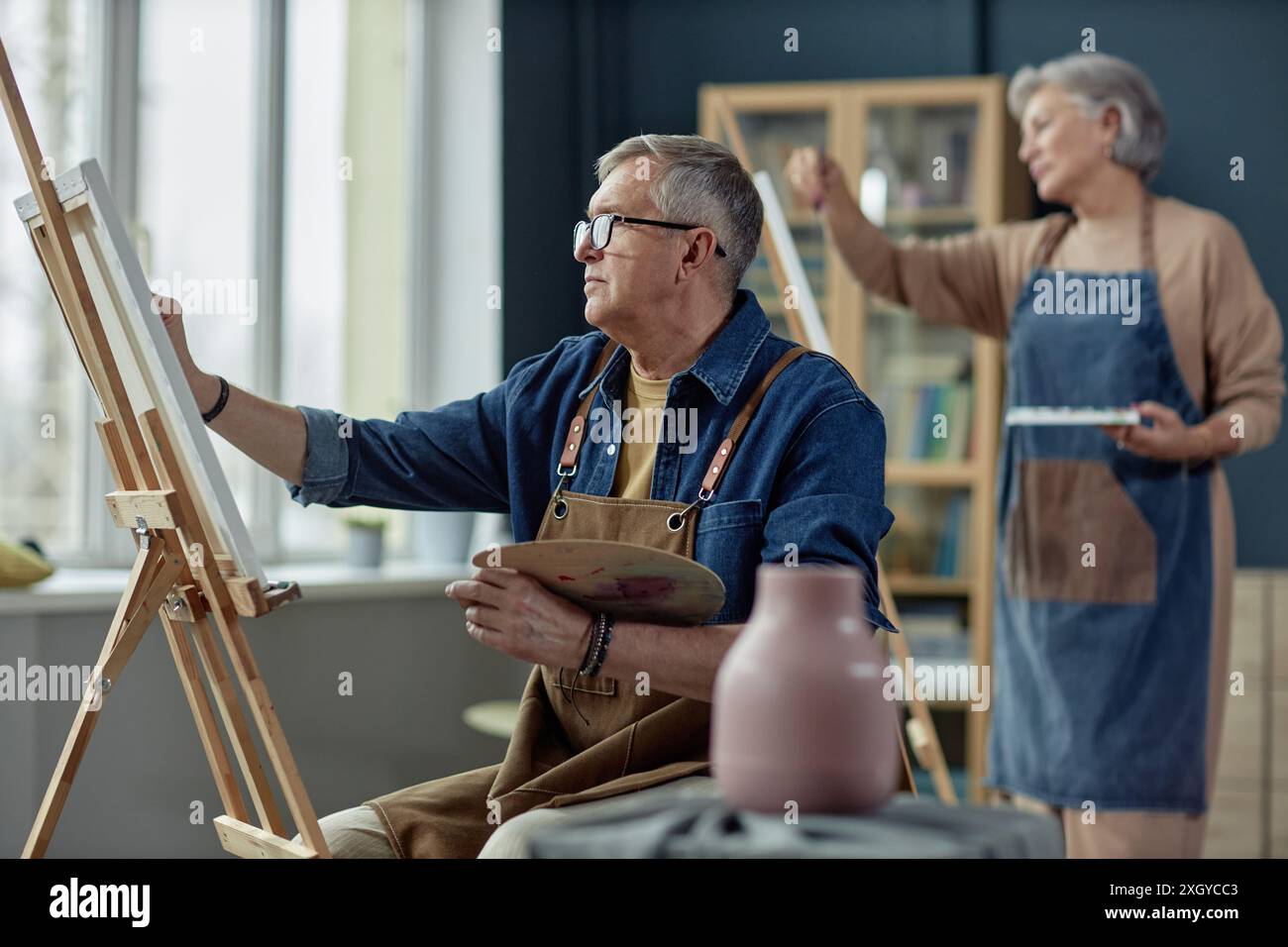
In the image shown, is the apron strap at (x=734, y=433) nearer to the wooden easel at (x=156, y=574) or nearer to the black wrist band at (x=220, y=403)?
the wooden easel at (x=156, y=574)

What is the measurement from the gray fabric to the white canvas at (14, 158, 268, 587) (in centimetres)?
64

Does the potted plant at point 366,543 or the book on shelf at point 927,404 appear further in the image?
the book on shelf at point 927,404

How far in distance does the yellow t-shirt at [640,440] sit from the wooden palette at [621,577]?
25 centimetres

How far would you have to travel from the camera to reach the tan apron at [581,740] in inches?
62.2

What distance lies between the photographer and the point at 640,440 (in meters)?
1.73

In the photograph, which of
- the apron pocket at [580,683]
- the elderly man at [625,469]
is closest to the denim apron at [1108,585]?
the elderly man at [625,469]

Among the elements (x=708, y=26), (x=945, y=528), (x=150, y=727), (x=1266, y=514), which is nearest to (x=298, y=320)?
(x=150, y=727)

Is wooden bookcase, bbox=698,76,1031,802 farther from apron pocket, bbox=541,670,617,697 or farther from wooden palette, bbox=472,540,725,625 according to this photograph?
wooden palette, bbox=472,540,725,625

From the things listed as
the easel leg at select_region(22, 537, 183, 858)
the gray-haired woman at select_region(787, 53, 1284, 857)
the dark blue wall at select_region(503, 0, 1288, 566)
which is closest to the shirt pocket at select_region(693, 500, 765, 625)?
the easel leg at select_region(22, 537, 183, 858)

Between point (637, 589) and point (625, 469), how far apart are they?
351 mm

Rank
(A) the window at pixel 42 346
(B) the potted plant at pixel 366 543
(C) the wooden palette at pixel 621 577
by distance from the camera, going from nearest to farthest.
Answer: (C) the wooden palette at pixel 621 577 → (A) the window at pixel 42 346 → (B) the potted plant at pixel 366 543

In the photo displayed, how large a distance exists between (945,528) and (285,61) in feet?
7.17

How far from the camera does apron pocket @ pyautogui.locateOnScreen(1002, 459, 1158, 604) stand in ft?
8.93
